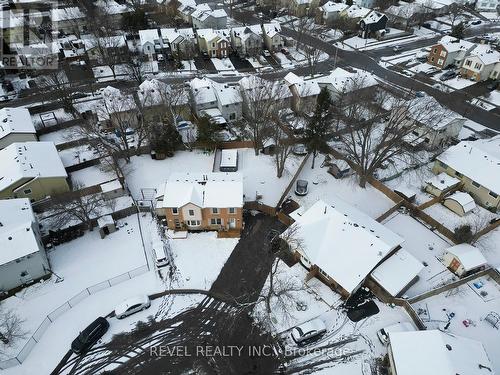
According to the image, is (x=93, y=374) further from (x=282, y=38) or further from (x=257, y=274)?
(x=282, y=38)

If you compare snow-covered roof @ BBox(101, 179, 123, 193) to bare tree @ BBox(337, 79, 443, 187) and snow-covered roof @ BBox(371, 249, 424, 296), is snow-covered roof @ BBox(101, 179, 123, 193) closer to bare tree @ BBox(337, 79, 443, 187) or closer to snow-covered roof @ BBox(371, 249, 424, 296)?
bare tree @ BBox(337, 79, 443, 187)

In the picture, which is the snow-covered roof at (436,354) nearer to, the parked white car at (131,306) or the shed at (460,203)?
the shed at (460,203)

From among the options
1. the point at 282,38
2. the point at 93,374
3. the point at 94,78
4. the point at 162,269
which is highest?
the point at 282,38

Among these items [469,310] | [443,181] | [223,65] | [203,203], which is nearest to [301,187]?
[203,203]

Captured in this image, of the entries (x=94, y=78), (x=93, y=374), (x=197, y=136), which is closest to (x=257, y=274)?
(x=93, y=374)

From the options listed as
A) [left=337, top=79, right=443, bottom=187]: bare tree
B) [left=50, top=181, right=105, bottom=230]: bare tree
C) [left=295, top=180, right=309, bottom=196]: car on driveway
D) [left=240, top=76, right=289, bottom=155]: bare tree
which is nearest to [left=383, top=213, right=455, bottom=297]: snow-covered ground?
[left=337, top=79, right=443, bottom=187]: bare tree

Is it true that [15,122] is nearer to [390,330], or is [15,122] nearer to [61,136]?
[61,136]

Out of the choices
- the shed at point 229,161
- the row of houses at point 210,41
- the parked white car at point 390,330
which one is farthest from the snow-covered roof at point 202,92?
the parked white car at point 390,330
